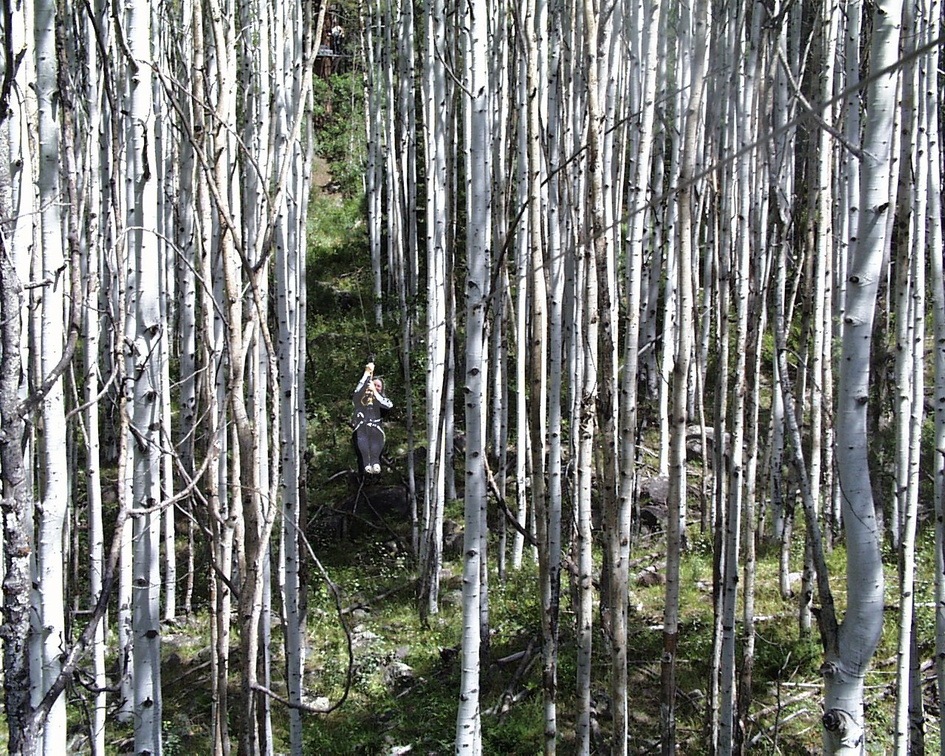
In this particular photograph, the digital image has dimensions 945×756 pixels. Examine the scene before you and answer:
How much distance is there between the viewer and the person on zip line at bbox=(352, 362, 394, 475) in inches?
330

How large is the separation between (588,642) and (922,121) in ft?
9.63

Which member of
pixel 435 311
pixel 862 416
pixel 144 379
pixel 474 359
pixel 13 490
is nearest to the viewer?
pixel 862 416

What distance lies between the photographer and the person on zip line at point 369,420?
27.5ft

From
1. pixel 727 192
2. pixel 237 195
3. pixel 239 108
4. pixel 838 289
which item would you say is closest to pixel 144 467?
pixel 237 195

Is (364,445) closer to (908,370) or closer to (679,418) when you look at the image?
(679,418)

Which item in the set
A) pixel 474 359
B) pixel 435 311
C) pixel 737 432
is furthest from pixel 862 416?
pixel 435 311

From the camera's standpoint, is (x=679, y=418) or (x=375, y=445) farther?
(x=375, y=445)

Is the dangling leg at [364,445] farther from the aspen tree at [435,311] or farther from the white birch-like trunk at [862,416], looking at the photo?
the white birch-like trunk at [862,416]

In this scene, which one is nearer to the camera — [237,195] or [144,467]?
[144,467]

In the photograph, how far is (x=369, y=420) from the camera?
8.53 m

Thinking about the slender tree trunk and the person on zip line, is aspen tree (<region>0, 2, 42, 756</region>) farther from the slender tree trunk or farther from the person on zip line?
the person on zip line

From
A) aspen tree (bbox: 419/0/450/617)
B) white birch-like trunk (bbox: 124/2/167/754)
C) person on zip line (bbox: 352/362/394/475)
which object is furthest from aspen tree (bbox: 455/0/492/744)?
person on zip line (bbox: 352/362/394/475)

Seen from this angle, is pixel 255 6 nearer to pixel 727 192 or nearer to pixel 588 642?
pixel 727 192

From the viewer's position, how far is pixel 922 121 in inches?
156
